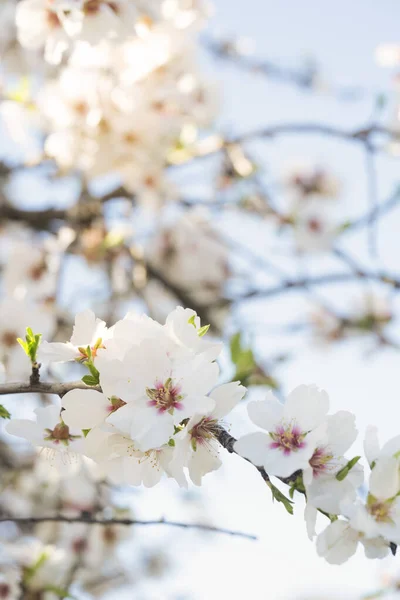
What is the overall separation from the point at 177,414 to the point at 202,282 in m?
2.75

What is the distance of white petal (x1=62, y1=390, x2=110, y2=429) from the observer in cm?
78

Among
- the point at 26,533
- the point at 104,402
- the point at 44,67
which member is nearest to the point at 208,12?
the point at 44,67

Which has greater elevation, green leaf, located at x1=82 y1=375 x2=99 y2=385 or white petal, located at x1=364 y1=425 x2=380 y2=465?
green leaf, located at x1=82 y1=375 x2=99 y2=385

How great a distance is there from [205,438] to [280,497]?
0.13m

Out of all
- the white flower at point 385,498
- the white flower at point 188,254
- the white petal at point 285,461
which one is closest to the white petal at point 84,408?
the white petal at point 285,461

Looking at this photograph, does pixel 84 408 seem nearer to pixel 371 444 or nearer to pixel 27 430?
pixel 27 430

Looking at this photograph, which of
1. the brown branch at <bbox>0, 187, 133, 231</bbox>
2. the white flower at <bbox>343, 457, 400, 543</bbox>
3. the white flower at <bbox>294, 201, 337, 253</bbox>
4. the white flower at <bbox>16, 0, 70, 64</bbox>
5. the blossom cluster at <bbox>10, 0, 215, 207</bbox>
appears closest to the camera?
the white flower at <bbox>343, 457, 400, 543</bbox>

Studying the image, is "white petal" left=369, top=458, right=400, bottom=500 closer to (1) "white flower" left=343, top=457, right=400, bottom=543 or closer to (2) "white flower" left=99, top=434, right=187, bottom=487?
(1) "white flower" left=343, top=457, right=400, bottom=543

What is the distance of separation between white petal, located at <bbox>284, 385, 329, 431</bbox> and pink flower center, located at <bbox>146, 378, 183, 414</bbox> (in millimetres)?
143

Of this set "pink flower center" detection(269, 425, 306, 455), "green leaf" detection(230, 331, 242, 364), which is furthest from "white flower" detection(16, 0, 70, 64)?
"pink flower center" detection(269, 425, 306, 455)

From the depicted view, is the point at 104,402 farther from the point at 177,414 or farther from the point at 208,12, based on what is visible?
the point at 208,12

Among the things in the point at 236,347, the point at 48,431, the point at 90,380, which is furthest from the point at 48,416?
the point at 236,347

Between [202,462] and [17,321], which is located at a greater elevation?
[202,462]

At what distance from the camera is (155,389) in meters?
0.78
